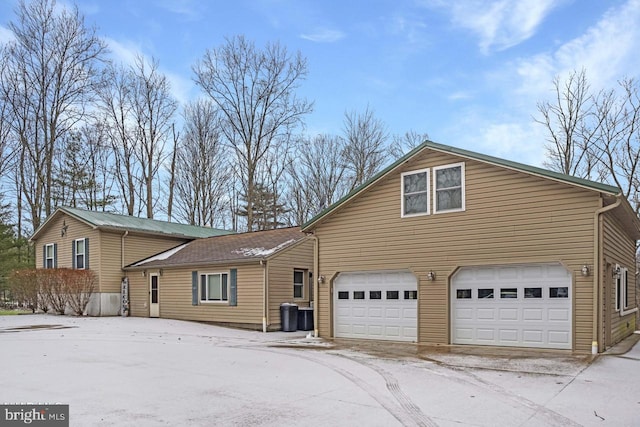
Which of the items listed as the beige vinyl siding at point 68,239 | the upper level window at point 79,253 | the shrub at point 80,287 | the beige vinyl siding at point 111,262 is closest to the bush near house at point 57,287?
the shrub at point 80,287

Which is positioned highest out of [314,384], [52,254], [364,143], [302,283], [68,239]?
[364,143]

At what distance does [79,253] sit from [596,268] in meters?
19.7

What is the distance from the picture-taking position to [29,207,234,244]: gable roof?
21717 mm

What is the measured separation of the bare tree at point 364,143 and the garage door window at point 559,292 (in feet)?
70.6

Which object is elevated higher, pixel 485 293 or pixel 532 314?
pixel 485 293

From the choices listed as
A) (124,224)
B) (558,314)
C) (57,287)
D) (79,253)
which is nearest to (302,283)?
(124,224)

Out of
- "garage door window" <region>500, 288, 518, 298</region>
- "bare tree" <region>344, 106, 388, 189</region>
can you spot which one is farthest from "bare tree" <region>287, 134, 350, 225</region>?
"garage door window" <region>500, 288, 518, 298</region>

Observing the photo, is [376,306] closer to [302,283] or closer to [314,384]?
[302,283]

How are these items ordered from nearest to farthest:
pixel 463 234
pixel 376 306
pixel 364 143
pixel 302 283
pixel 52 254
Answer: pixel 463 234
pixel 376 306
pixel 302 283
pixel 52 254
pixel 364 143

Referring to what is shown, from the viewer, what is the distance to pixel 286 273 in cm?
1822

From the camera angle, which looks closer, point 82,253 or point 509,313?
point 509,313

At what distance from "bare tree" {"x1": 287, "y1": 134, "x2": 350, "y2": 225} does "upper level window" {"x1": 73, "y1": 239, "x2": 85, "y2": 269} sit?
15563mm

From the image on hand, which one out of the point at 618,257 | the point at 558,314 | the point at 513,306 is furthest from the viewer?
the point at 618,257

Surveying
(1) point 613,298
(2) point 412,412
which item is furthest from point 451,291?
(2) point 412,412
